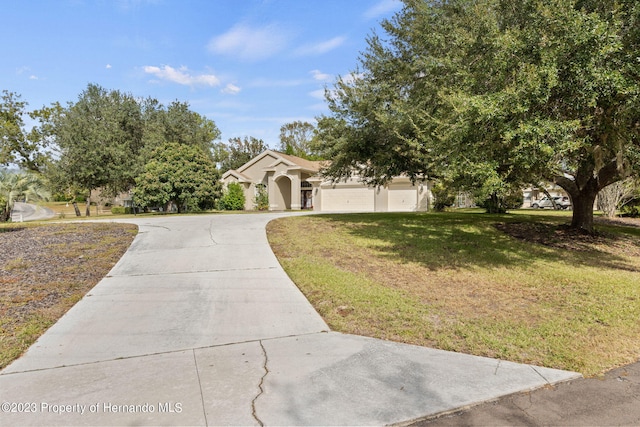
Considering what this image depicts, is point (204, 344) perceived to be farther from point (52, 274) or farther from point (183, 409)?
point (52, 274)

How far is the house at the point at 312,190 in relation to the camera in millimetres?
26469

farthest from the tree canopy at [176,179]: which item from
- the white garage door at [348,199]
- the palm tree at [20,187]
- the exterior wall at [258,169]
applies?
the white garage door at [348,199]

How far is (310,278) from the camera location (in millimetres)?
6418

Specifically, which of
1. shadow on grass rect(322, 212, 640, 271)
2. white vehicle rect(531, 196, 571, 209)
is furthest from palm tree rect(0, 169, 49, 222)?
white vehicle rect(531, 196, 571, 209)

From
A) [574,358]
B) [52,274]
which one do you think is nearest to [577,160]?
[574,358]

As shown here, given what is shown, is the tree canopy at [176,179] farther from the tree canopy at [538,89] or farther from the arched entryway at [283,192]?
the tree canopy at [538,89]

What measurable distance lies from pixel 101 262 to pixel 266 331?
5.29m

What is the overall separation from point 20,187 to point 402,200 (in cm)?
2429

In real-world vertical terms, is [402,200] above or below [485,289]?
above

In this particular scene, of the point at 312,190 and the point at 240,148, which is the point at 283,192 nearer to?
the point at 312,190

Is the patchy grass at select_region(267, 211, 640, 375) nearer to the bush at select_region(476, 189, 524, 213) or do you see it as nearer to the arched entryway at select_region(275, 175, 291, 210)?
the bush at select_region(476, 189, 524, 213)

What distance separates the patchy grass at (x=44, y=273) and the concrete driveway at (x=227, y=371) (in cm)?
29

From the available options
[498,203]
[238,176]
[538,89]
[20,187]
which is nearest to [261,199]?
[238,176]

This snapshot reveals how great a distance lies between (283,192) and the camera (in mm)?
30984
